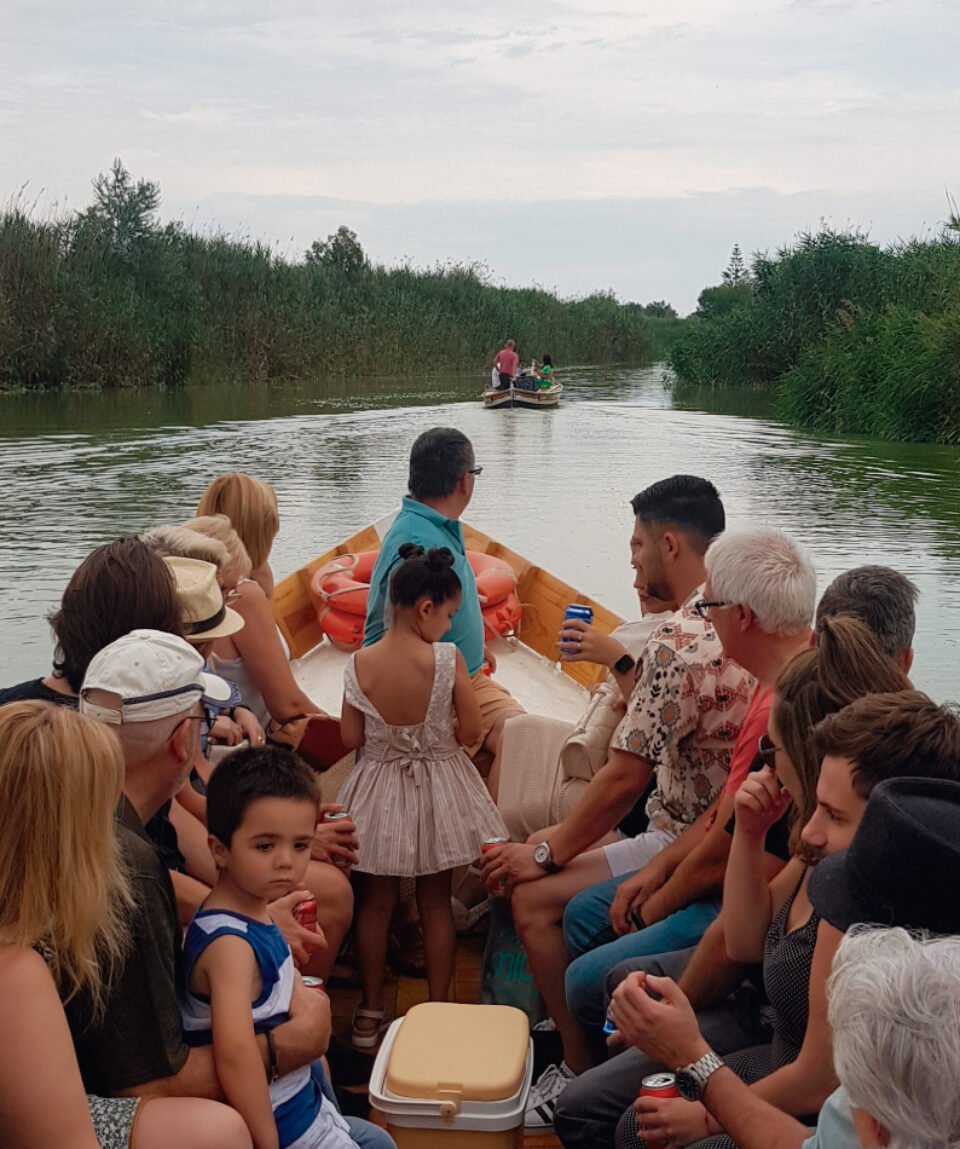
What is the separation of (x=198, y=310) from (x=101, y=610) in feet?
91.7

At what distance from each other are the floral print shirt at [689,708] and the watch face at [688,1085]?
853mm

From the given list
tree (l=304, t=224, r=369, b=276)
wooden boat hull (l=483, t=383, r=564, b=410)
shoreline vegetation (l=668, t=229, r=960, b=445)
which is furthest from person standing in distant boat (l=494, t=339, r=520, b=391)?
tree (l=304, t=224, r=369, b=276)

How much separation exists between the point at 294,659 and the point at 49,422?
17.0 meters

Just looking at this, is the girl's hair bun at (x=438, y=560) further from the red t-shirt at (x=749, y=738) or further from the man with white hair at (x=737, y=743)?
the red t-shirt at (x=749, y=738)

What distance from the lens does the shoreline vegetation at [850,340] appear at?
18.4 m

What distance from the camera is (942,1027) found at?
1.20 metres

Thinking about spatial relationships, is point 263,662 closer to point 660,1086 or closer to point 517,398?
point 660,1086

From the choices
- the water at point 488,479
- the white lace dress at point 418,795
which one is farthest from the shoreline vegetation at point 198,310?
the white lace dress at point 418,795

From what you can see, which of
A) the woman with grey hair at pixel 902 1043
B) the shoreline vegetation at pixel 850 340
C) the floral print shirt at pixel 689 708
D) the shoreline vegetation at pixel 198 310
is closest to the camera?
the woman with grey hair at pixel 902 1043

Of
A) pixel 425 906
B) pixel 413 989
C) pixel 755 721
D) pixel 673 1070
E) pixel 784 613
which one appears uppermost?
pixel 784 613

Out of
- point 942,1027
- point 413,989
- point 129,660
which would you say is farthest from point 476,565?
point 942,1027

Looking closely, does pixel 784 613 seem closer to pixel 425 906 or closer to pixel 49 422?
pixel 425 906

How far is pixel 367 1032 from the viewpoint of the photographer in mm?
2990

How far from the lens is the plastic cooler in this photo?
2352 millimetres
